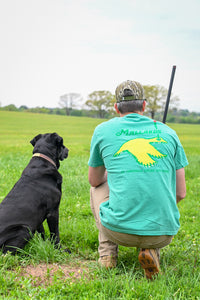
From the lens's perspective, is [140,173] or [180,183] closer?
[140,173]

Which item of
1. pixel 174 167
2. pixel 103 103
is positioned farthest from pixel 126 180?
pixel 103 103

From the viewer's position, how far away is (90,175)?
2.95 m

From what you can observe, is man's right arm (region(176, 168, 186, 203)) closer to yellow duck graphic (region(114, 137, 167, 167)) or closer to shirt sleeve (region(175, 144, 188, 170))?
shirt sleeve (region(175, 144, 188, 170))

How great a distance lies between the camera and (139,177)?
8.11 ft

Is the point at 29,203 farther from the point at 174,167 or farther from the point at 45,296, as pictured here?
the point at 174,167

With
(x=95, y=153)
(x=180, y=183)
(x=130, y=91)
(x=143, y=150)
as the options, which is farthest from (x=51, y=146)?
(x=180, y=183)

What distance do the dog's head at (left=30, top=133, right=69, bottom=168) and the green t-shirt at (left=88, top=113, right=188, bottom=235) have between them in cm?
114

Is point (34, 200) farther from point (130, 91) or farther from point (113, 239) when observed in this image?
point (130, 91)

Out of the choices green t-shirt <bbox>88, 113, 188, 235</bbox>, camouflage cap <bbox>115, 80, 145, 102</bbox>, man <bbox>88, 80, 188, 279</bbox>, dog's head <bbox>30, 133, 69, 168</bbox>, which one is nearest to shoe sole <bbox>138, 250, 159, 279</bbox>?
man <bbox>88, 80, 188, 279</bbox>

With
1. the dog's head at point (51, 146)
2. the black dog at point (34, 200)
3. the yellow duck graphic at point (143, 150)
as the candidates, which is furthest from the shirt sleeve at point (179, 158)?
the dog's head at point (51, 146)

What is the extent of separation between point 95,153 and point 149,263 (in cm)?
106

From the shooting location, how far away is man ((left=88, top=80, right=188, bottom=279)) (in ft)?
8.12

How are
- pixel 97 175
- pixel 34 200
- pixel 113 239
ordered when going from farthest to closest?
pixel 34 200 < pixel 97 175 < pixel 113 239

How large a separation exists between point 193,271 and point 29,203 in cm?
173
